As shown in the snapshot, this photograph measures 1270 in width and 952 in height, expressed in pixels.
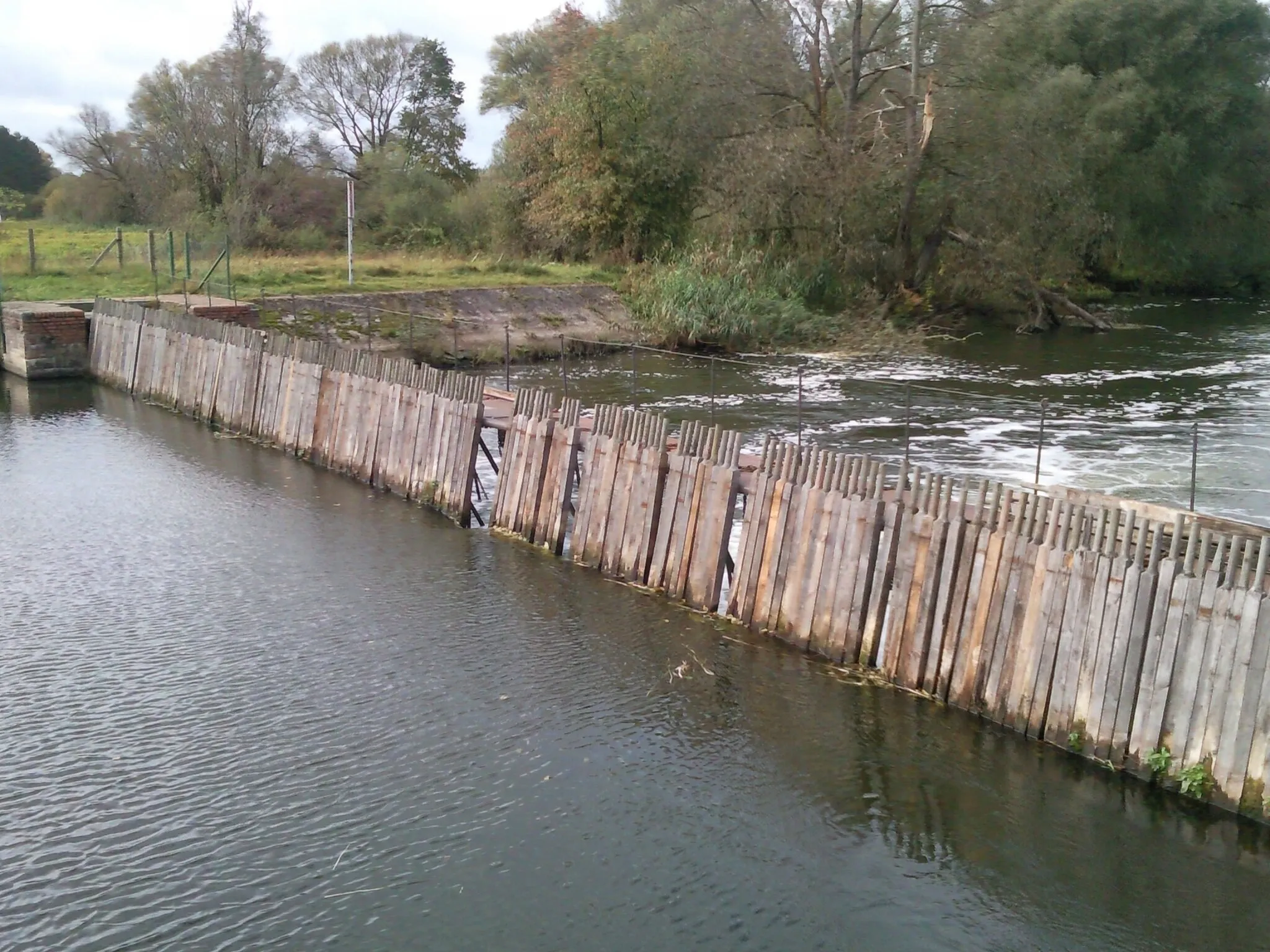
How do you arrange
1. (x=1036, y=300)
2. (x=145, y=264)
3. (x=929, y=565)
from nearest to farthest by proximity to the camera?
(x=929, y=565)
(x=145, y=264)
(x=1036, y=300)

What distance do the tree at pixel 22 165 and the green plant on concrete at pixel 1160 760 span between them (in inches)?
2848

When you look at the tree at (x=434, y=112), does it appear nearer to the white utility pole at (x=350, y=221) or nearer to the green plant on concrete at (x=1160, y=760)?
the white utility pole at (x=350, y=221)

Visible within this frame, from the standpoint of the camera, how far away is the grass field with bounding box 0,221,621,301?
30.0 meters

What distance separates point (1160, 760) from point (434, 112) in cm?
6565

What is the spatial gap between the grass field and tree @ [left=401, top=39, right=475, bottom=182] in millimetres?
26207

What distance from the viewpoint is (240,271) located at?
3303 cm

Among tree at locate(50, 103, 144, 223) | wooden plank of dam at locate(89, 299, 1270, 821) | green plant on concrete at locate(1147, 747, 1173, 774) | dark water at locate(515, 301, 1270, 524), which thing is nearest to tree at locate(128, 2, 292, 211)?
tree at locate(50, 103, 144, 223)

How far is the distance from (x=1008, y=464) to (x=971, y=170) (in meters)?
21.0

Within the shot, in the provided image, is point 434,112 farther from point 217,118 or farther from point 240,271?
point 240,271

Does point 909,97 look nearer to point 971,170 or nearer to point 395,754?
point 971,170

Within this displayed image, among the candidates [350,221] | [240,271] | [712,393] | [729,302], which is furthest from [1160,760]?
[240,271]

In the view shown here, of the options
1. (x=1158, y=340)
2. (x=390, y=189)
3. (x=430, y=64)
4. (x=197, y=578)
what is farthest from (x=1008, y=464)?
(x=430, y=64)

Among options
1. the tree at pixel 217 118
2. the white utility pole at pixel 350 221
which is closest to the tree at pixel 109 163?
the tree at pixel 217 118

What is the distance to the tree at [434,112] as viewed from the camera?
218 feet
